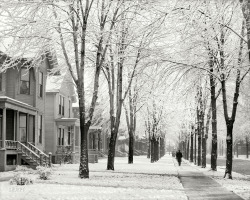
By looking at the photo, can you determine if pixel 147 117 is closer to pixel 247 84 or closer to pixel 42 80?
pixel 42 80

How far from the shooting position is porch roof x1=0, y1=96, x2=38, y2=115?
24766 millimetres

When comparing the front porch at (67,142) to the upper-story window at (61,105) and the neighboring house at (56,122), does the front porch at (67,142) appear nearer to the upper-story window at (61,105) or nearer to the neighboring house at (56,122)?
the neighboring house at (56,122)

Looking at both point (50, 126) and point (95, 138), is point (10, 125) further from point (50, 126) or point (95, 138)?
point (95, 138)

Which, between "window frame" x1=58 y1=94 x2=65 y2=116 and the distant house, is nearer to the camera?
"window frame" x1=58 y1=94 x2=65 y2=116

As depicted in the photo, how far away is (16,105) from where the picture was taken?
27.0 meters

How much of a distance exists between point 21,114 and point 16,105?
443cm

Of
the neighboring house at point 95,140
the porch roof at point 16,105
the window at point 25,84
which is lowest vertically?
the neighboring house at point 95,140

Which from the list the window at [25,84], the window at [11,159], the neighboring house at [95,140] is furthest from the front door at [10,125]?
the neighboring house at [95,140]

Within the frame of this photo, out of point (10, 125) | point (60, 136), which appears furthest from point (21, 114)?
point (60, 136)

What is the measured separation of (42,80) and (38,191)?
2071 cm

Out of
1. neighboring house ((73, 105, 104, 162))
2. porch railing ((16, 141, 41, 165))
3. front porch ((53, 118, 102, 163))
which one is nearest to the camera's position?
porch railing ((16, 141, 41, 165))

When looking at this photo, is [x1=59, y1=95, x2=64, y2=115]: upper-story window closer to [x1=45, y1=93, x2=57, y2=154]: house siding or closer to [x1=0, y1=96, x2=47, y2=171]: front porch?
[x1=45, y1=93, x2=57, y2=154]: house siding

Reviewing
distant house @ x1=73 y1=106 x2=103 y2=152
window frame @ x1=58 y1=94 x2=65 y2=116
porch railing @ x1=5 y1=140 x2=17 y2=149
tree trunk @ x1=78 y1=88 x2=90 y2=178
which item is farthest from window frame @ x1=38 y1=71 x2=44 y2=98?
distant house @ x1=73 y1=106 x2=103 y2=152

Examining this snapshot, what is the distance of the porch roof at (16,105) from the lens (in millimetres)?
24766
